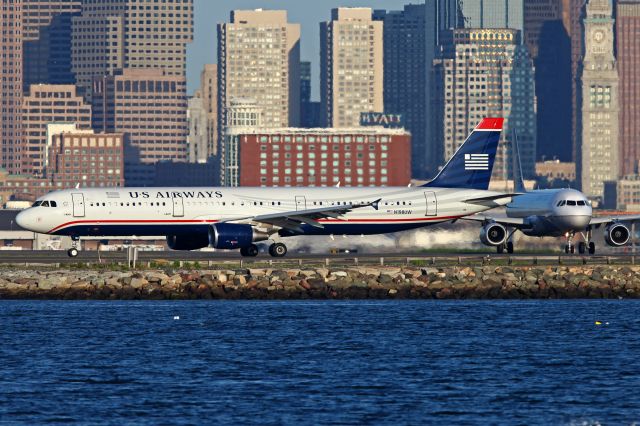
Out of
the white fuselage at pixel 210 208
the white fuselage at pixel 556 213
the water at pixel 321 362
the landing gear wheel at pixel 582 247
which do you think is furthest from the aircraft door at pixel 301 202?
the water at pixel 321 362

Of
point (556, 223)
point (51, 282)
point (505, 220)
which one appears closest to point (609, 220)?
point (556, 223)

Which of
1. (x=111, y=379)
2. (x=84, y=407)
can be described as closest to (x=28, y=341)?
(x=111, y=379)

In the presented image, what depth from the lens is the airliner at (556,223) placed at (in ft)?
367

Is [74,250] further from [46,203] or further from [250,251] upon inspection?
[250,251]

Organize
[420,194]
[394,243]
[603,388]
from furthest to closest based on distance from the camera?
1. [394,243]
2. [420,194]
3. [603,388]

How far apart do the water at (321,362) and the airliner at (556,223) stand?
2490 centimetres

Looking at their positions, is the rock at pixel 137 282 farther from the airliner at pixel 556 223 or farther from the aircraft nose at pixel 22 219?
the airliner at pixel 556 223

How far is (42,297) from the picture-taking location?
86.8 metres

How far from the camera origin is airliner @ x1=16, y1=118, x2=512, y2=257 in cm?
10444

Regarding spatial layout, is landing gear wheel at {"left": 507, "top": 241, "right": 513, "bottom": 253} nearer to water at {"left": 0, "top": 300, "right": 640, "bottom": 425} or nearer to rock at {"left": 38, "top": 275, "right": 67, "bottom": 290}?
water at {"left": 0, "top": 300, "right": 640, "bottom": 425}

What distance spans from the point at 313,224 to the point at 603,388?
49.7 m

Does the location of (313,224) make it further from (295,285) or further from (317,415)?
(317,415)

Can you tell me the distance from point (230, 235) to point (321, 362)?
3878 cm

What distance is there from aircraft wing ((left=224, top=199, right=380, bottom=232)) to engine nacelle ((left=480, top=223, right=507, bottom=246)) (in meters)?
9.97
